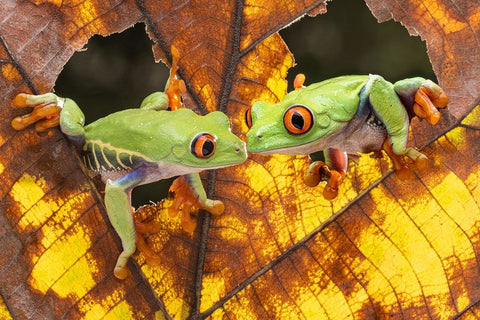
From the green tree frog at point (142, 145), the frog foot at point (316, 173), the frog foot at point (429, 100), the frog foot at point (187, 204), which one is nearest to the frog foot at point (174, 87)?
the green tree frog at point (142, 145)

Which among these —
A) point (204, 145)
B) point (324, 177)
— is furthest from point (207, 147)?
point (324, 177)

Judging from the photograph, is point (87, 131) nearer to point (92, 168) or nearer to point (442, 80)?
point (92, 168)

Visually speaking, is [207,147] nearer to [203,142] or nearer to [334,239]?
[203,142]

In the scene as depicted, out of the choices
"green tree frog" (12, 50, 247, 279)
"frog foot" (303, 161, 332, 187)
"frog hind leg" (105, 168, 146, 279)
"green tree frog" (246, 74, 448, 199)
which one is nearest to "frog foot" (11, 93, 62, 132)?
"green tree frog" (12, 50, 247, 279)

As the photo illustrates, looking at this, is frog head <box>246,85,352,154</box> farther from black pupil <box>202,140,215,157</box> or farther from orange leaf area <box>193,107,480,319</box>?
orange leaf area <box>193,107,480,319</box>

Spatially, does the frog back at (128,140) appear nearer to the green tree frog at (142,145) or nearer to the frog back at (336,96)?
the green tree frog at (142,145)

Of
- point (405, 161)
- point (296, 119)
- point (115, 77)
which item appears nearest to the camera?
point (296, 119)

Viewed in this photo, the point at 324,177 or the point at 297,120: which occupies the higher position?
the point at 297,120

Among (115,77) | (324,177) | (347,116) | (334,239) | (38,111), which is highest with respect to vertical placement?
(38,111)
